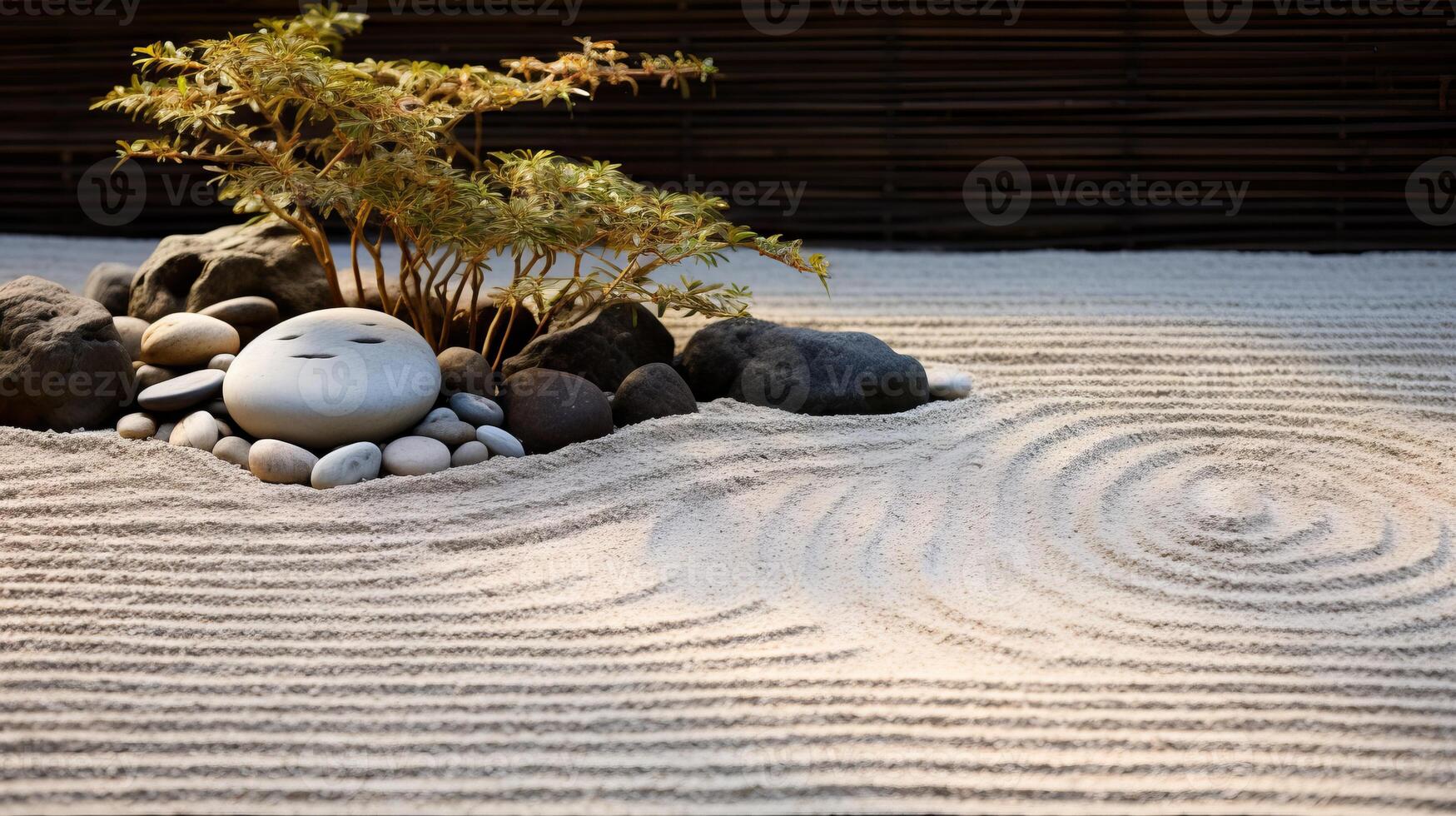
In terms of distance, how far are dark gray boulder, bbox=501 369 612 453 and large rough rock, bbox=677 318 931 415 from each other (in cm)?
42

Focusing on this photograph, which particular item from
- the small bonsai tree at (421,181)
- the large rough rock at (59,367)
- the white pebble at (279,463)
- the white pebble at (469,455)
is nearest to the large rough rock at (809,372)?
the small bonsai tree at (421,181)

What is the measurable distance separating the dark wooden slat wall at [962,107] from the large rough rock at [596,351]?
177 centimetres

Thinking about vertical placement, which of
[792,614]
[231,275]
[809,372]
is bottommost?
[792,614]

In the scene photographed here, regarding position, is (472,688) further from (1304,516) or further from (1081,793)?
(1304,516)

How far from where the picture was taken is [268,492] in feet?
8.89

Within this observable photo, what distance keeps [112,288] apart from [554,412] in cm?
171

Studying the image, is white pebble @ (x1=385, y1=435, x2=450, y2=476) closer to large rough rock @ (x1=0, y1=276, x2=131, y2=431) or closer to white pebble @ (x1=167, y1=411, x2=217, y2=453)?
white pebble @ (x1=167, y1=411, x2=217, y2=453)

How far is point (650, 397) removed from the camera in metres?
3.20

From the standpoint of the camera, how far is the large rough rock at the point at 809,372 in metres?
3.29

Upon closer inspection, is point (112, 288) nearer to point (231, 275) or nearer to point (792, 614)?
point (231, 275)

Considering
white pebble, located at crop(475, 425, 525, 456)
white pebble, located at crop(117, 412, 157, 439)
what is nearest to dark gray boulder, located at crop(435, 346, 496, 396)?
white pebble, located at crop(475, 425, 525, 456)

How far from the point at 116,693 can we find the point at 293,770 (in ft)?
1.39

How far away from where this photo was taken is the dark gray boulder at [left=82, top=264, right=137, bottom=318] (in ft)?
12.3

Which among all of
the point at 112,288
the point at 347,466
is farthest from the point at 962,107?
the point at 112,288
